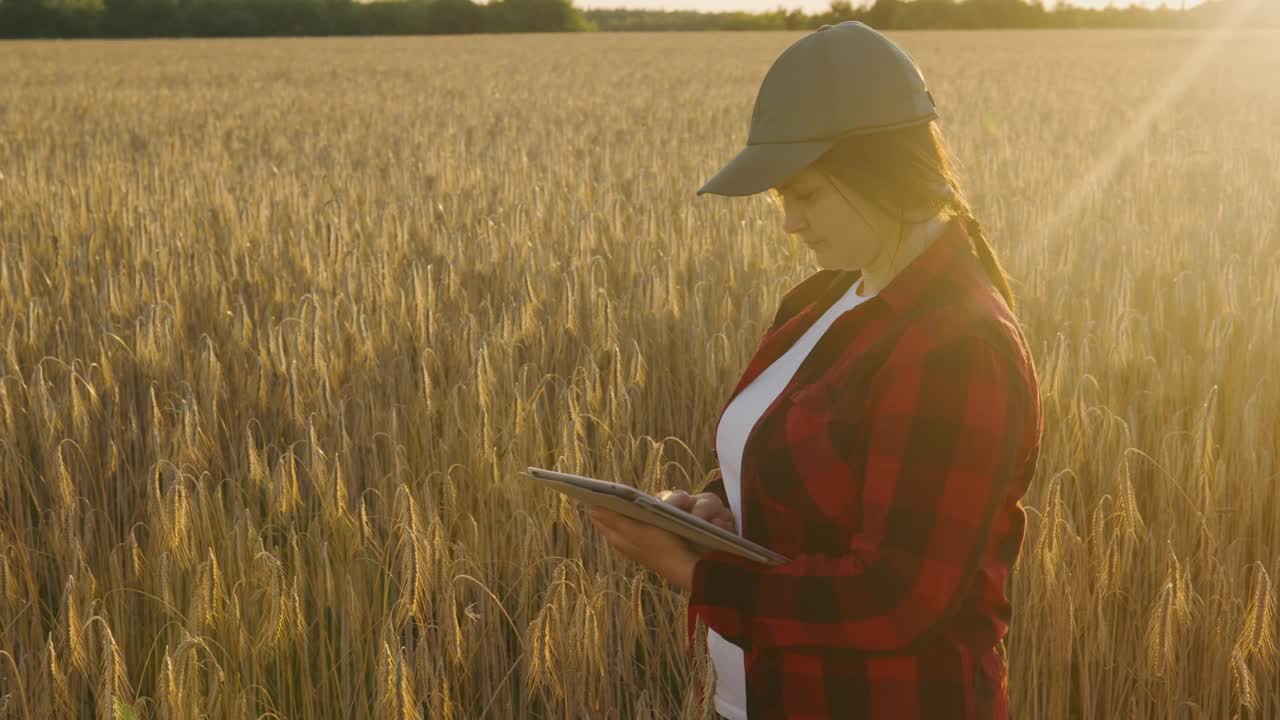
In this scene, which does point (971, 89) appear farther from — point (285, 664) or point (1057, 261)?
point (285, 664)

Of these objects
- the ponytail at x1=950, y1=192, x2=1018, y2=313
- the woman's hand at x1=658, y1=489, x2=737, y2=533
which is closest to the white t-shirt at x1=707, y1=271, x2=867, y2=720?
the woman's hand at x1=658, y1=489, x2=737, y2=533

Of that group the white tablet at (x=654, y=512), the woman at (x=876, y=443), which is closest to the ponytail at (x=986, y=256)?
the woman at (x=876, y=443)

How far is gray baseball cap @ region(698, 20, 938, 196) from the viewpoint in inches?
39.8

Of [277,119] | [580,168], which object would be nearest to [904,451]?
[580,168]

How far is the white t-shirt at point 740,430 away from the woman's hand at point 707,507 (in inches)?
0.5

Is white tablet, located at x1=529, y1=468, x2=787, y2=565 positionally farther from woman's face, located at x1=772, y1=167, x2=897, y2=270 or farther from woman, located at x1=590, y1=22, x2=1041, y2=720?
woman's face, located at x1=772, y1=167, x2=897, y2=270

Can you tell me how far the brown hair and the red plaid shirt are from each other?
0.05 m

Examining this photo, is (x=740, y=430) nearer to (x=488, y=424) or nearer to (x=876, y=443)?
(x=876, y=443)

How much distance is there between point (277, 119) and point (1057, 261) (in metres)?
8.00

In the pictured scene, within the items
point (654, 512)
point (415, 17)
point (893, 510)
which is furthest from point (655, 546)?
point (415, 17)

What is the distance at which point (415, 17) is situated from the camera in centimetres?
4878

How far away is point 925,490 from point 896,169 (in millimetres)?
307

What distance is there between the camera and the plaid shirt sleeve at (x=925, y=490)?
94 cm

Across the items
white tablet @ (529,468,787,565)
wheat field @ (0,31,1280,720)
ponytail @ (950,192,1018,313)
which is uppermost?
ponytail @ (950,192,1018,313)
